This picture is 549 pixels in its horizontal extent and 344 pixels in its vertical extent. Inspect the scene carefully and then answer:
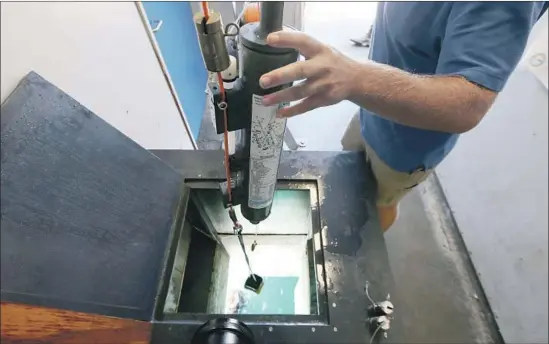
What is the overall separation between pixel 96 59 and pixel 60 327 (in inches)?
23.5

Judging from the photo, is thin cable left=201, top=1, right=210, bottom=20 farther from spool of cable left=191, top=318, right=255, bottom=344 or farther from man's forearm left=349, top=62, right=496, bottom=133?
spool of cable left=191, top=318, right=255, bottom=344

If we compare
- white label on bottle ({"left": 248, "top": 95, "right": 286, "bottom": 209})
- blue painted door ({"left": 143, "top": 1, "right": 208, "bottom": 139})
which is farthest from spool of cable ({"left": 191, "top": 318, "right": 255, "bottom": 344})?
blue painted door ({"left": 143, "top": 1, "right": 208, "bottom": 139})

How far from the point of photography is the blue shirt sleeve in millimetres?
560

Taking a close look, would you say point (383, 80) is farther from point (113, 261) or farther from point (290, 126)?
point (290, 126)

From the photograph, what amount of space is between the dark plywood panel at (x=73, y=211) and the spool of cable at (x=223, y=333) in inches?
5.1

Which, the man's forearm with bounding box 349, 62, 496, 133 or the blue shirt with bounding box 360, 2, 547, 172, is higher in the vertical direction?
the blue shirt with bounding box 360, 2, 547, 172

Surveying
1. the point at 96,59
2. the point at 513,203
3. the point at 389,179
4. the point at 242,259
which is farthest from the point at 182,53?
Answer: the point at 513,203

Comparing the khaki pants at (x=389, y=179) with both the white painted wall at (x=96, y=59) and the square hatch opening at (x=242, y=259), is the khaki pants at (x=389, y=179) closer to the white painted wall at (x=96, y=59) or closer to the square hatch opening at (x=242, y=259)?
the square hatch opening at (x=242, y=259)

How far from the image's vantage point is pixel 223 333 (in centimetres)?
58

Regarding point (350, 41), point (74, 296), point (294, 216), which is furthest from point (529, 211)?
point (350, 41)

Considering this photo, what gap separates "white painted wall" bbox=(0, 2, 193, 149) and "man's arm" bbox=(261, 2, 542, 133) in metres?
0.44

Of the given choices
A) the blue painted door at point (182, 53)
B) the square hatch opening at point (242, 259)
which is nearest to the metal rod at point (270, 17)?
the square hatch opening at point (242, 259)

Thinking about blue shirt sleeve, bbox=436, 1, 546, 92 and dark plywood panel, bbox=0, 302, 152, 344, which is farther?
blue shirt sleeve, bbox=436, 1, 546, 92

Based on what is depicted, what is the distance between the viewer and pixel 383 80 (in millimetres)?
548
